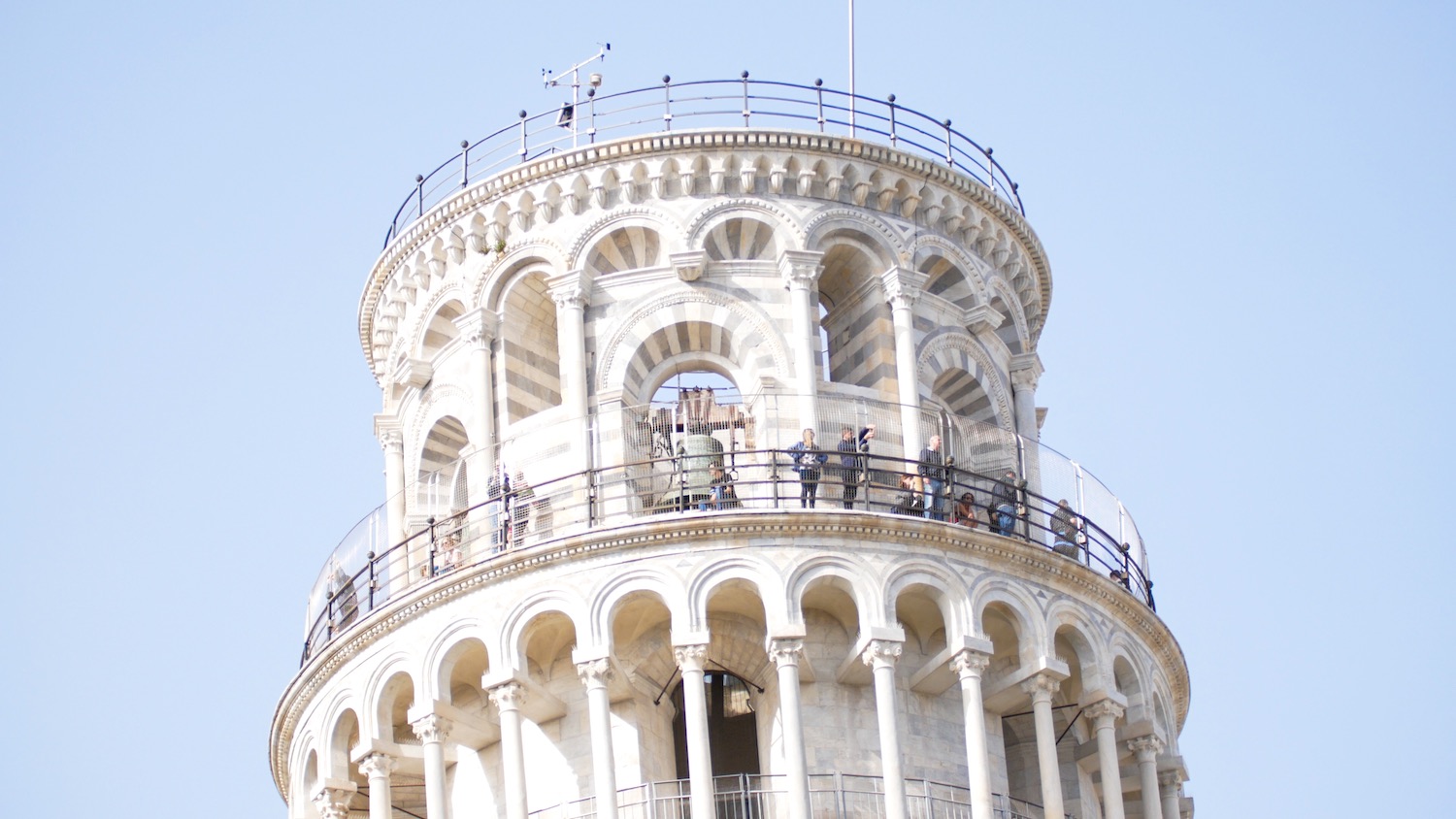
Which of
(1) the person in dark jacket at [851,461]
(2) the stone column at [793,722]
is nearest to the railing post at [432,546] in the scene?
(2) the stone column at [793,722]

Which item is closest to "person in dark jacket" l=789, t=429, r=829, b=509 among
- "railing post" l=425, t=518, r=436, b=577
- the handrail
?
the handrail

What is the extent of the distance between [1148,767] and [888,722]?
627 centimetres

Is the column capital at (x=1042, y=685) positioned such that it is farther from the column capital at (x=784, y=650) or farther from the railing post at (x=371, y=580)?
the railing post at (x=371, y=580)

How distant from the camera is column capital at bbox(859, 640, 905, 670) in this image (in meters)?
53.5

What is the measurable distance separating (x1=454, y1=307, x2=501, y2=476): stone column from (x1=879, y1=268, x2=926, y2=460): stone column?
21.9ft

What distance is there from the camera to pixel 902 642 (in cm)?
5391

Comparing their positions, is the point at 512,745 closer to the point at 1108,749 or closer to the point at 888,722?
the point at 888,722

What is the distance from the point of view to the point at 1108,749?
55781 mm

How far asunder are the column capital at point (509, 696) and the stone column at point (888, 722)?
5317 millimetres

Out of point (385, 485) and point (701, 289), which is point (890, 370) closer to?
point (701, 289)

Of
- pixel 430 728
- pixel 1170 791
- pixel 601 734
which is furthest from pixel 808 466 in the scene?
pixel 1170 791

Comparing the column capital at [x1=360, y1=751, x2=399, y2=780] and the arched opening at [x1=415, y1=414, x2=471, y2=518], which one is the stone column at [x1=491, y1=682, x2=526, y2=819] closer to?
the column capital at [x1=360, y1=751, x2=399, y2=780]

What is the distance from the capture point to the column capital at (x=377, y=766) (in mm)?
55562

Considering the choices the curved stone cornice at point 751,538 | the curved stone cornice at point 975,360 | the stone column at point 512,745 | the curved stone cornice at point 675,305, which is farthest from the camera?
the curved stone cornice at point 975,360
